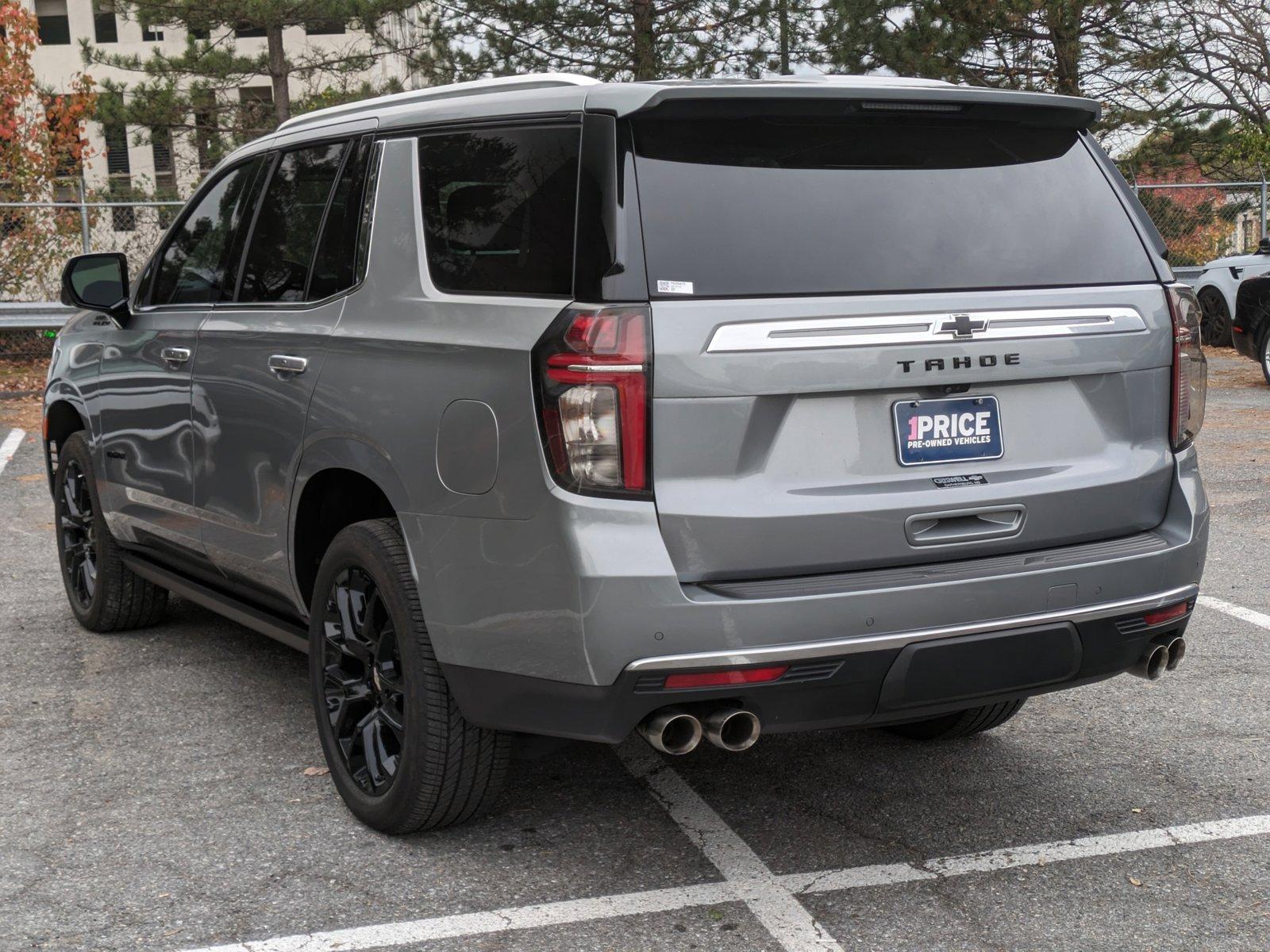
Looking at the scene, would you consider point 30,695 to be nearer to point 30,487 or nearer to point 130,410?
point 130,410

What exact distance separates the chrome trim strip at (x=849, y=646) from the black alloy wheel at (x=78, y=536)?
3.78 meters

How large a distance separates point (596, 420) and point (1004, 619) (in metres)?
1.06

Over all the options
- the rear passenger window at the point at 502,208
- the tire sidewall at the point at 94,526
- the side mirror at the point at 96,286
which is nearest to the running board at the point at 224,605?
the tire sidewall at the point at 94,526

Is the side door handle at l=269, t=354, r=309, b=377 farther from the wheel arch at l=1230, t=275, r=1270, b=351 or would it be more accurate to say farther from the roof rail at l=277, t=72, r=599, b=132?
the wheel arch at l=1230, t=275, r=1270, b=351

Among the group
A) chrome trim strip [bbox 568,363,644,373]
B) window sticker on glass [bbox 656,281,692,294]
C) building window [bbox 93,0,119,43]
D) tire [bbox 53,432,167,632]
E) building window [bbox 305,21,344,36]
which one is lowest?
tire [bbox 53,432,167,632]

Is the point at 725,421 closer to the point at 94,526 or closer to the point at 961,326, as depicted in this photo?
the point at 961,326

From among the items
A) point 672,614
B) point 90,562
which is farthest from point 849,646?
point 90,562

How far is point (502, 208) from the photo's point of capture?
3.64 meters

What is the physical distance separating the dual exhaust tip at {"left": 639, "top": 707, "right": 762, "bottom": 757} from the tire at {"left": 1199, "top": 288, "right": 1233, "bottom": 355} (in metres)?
15.4

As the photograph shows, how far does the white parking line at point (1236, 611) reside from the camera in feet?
20.5

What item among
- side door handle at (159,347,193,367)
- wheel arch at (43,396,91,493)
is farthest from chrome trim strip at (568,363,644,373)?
wheel arch at (43,396,91,493)

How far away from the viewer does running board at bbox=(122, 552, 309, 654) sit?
184 inches

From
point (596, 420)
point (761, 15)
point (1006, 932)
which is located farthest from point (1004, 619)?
point (761, 15)

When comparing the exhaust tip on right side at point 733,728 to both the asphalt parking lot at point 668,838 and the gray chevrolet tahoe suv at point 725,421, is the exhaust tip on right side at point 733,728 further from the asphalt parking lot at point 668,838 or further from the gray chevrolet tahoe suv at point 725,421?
the asphalt parking lot at point 668,838
